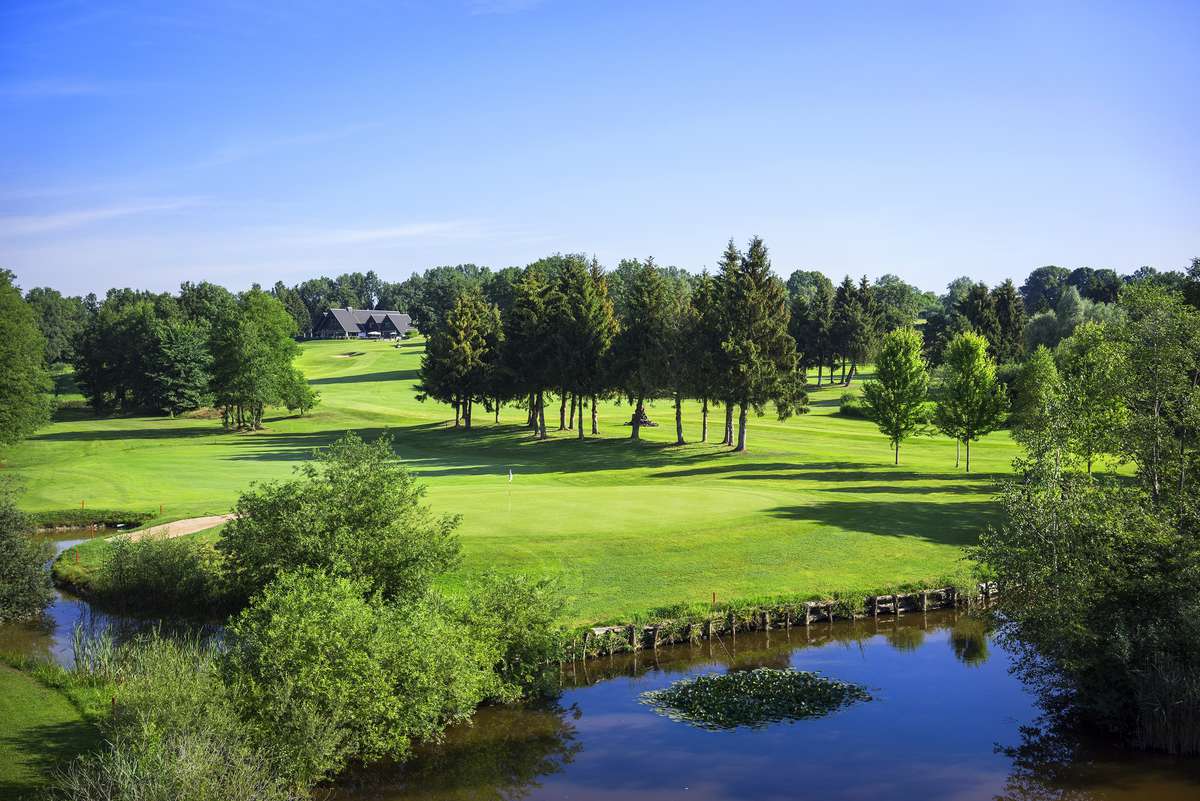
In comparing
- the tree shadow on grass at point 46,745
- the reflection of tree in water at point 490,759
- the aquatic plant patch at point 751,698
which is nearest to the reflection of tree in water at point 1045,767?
the aquatic plant patch at point 751,698

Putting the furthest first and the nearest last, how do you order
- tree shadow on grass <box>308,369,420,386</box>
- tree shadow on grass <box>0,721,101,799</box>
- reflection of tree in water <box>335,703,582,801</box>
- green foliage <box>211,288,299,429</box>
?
tree shadow on grass <box>308,369,420,386</box> → green foliage <box>211,288,299,429</box> → reflection of tree in water <box>335,703,582,801</box> → tree shadow on grass <box>0,721,101,799</box>

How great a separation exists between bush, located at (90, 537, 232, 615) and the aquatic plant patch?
1737 cm

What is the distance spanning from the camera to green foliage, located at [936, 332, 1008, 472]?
6156 centimetres

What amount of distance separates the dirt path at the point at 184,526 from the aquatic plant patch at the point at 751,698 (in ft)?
87.2

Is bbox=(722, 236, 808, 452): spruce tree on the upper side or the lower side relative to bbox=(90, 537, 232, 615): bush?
upper

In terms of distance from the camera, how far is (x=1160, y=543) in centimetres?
2505

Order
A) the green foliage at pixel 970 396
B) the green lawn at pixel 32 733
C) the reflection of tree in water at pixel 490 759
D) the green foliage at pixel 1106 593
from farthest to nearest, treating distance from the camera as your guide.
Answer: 1. the green foliage at pixel 970 396
2. the green foliage at pixel 1106 593
3. the reflection of tree in water at pixel 490 759
4. the green lawn at pixel 32 733

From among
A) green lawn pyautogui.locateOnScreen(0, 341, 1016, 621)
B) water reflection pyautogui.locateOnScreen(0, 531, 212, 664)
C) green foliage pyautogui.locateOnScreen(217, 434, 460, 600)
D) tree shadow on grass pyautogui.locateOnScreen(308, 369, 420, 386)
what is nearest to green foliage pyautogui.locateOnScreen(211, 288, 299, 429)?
green lawn pyautogui.locateOnScreen(0, 341, 1016, 621)

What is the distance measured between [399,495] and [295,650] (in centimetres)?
901

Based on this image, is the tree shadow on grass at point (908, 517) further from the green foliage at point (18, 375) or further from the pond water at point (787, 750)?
the green foliage at point (18, 375)

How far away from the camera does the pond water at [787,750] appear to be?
22.7m

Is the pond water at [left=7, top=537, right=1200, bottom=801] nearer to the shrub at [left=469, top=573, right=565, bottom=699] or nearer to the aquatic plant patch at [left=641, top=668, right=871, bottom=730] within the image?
the aquatic plant patch at [left=641, top=668, right=871, bottom=730]

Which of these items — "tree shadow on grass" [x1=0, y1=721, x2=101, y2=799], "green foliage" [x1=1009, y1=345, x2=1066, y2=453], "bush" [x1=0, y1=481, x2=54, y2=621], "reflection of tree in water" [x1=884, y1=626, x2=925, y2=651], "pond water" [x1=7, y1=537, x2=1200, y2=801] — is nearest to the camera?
"tree shadow on grass" [x1=0, y1=721, x2=101, y2=799]

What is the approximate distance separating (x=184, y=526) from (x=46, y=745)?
936 inches
